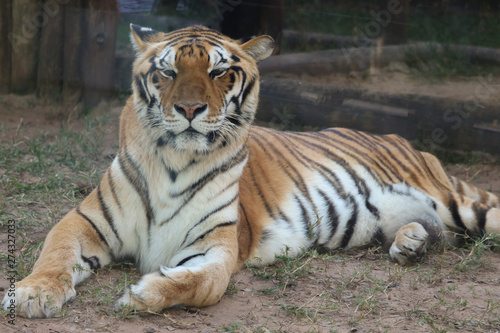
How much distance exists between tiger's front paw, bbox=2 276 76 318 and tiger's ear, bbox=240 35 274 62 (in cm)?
145

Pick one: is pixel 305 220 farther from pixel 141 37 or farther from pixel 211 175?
pixel 141 37

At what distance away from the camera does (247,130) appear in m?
3.12

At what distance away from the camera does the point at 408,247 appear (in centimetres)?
348

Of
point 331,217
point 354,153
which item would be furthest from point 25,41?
point 331,217

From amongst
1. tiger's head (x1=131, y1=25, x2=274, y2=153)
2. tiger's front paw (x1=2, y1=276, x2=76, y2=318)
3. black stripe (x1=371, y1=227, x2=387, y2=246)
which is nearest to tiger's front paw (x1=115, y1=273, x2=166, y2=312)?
tiger's front paw (x1=2, y1=276, x2=76, y2=318)

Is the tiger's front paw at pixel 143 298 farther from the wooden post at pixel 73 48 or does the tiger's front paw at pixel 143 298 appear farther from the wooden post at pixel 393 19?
the wooden post at pixel 393 19

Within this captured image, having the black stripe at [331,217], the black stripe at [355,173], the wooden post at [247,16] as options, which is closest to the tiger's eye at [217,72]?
the black stripe at [331,217]

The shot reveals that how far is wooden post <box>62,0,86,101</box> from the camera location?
5898 millimetres

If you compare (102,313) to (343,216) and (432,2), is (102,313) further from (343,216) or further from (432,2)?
(432,2)

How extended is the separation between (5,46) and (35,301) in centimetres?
403

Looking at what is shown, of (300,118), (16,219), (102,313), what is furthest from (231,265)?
(300,118)

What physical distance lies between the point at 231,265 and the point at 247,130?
2.20 feet

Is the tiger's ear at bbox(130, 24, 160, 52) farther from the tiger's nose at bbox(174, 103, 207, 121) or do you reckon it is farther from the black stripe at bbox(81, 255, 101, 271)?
the black stripe at bbox(81, 255, 101, 271)

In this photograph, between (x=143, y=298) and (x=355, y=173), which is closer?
(x=143, y=298)
